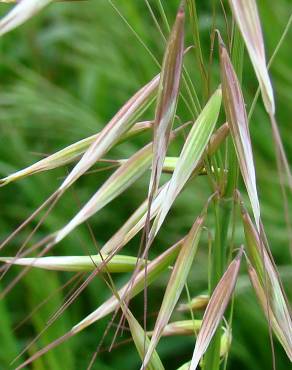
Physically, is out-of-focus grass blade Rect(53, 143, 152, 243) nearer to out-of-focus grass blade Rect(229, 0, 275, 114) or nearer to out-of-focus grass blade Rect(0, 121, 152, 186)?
out-of-focus grass blade Rect(0, 121, 152, 186)

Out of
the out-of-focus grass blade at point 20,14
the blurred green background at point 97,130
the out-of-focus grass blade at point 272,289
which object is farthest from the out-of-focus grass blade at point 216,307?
the blurred green background at point 97,130

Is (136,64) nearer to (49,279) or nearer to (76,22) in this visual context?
(76,22)

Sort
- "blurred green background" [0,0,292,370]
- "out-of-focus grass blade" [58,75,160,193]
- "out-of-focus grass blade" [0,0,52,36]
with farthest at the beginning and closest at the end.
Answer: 1. "blurred green background" [0,0,292,370]
2. "out-of-focus grass blade" [58,75,160,193]
3. "out-of-focus grass blade" [0,0,52,36]

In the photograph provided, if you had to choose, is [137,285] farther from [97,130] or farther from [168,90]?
[97,130]

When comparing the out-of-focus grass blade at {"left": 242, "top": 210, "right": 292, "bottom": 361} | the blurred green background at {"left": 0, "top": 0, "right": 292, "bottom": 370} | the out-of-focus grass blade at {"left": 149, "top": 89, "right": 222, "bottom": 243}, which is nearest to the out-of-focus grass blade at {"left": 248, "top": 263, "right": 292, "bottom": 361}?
the out-of-focus grass blade at {"left": 242, "top": 210, "right": 292, "bottom": 361}

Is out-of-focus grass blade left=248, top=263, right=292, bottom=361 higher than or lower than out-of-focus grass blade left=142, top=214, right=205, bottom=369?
lower
